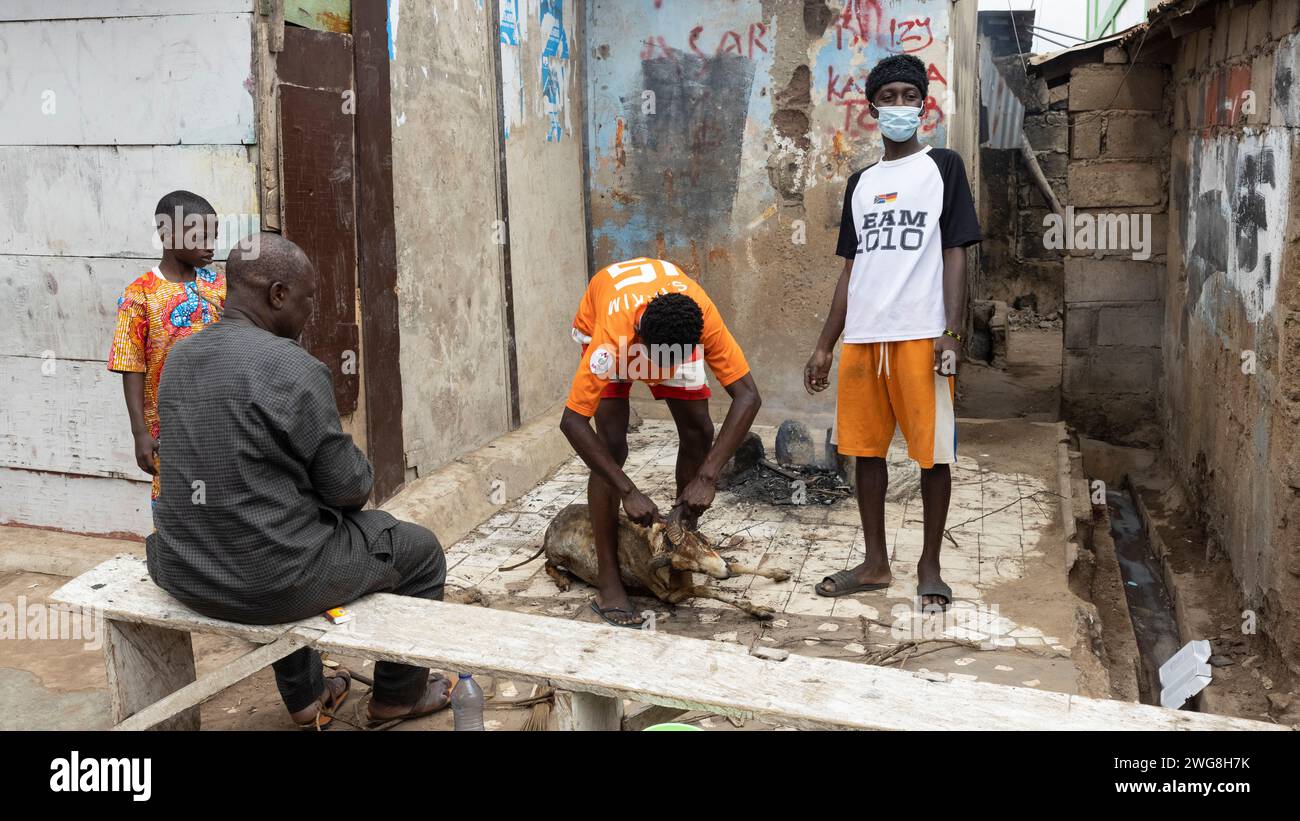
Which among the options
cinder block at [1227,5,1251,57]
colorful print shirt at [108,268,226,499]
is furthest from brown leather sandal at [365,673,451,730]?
cinder block at [1227,5,1251,57]

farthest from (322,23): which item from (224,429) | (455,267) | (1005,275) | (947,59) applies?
(1005,275)

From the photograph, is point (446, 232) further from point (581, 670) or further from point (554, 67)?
point (581, 670)

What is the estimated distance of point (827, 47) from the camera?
7.36m

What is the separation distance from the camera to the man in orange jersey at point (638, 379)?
4.21 meters

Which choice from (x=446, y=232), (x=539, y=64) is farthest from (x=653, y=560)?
(x=539, y=64)

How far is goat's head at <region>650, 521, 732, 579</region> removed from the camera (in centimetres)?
450

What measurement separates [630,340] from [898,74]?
4.96 ft

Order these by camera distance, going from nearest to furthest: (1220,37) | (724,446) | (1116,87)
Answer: (724,446) < (1220,37) < (1116,87)

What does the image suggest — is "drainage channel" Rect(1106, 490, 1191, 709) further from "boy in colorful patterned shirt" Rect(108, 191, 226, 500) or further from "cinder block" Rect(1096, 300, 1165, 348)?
"boy in colorful patterned shirt" Rect(108, 191, 226, 500)

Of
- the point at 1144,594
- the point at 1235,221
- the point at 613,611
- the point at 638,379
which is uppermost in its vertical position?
the point at 1235,221

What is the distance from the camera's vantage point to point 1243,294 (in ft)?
18.0

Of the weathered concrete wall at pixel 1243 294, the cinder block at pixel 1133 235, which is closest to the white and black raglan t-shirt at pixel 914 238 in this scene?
the weathered concrete wall at pixel 1243 294

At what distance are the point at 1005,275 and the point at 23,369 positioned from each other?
1272cm
